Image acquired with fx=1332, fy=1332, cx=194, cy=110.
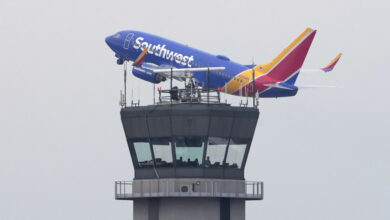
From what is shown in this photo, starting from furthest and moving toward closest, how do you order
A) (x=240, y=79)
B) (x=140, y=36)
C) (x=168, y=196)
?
(x=140, y=36) → (x=240, y=79) → (x=168, y=196)

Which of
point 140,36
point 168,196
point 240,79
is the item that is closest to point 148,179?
point 168,196

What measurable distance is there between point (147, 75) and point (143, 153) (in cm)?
1772

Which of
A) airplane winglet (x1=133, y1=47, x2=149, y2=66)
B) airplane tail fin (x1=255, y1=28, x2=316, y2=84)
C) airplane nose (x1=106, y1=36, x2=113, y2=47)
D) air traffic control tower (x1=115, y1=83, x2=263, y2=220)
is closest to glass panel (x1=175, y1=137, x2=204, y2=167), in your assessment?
air traffic control tower (x1=115, y1=83, x2=263, y2=220)

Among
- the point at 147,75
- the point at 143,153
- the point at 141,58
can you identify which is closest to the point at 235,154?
the point at 143,153

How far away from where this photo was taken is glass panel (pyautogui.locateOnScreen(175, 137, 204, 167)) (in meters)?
79.5

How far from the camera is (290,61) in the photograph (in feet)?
360

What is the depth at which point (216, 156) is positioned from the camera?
262 ft

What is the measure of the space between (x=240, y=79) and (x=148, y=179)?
26212 millimetres

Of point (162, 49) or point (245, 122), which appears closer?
point (245, 122)

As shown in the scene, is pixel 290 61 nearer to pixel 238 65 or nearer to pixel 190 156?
pixel 238 65

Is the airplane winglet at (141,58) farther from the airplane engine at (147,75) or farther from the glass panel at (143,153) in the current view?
the glass panel at (143,153)

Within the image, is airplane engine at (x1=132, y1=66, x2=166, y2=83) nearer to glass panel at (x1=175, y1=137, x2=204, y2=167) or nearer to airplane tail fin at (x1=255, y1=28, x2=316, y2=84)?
airplane tail fin at (x1=255, y1=28, x2=316, y2=84)

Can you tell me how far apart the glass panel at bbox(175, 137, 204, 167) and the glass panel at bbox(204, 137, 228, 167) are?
0.47 metres

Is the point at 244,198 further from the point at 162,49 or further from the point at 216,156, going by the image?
the point at 162,49
